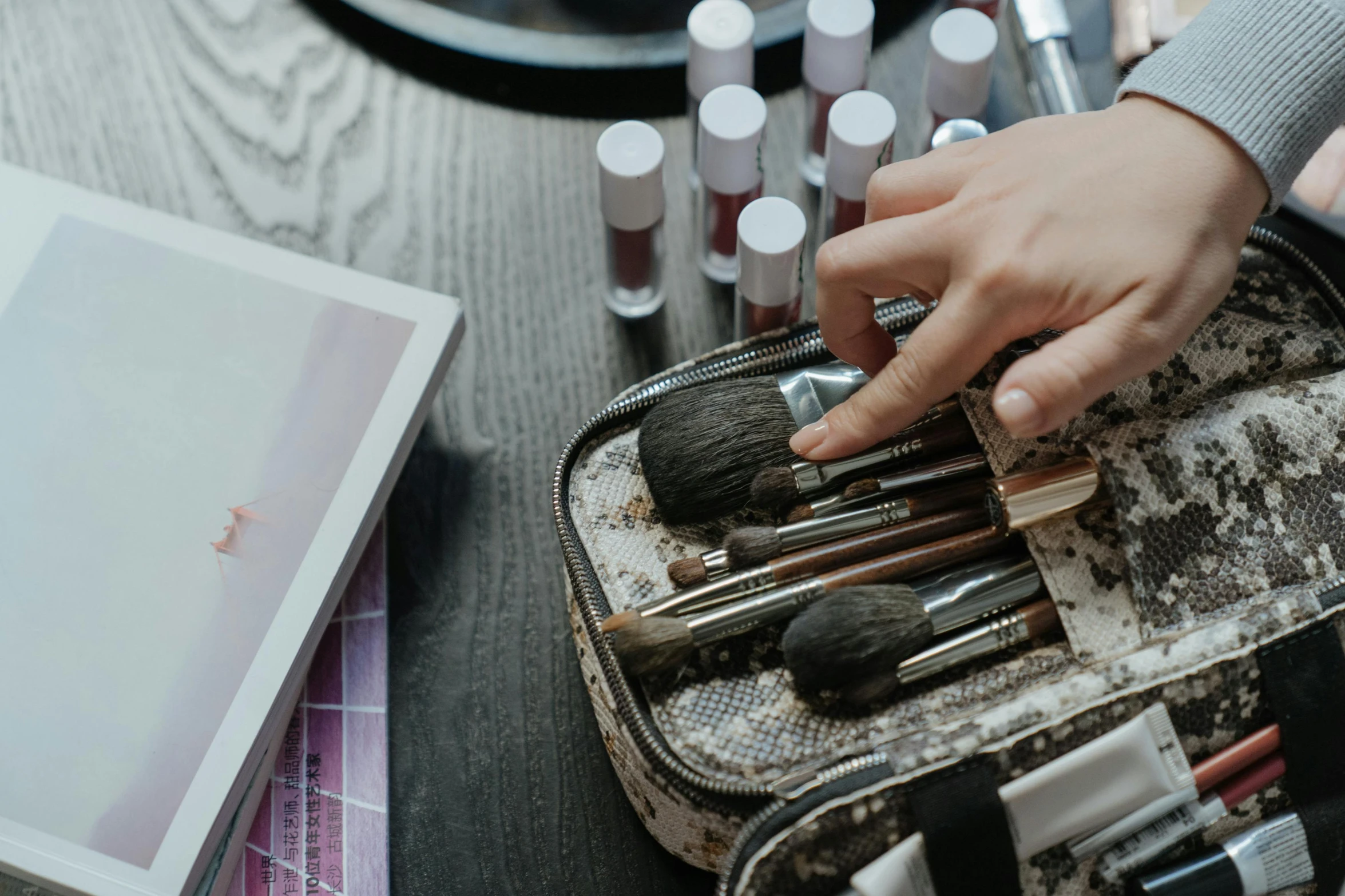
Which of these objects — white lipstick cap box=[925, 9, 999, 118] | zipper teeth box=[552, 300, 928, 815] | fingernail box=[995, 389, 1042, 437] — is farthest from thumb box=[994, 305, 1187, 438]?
white lipstick cap box=[925, 9, 999, 118]

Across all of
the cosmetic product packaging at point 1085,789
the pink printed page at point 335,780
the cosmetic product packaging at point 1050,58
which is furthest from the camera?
the cosmetic product packaging at point 1050,58

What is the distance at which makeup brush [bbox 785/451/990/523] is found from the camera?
0.46m

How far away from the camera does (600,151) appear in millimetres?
529

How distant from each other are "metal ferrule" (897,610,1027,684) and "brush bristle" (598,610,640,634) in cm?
11

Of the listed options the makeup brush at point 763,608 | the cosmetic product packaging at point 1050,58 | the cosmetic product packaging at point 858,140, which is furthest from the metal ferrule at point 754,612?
the cosmetic product packaging at point 1050,58

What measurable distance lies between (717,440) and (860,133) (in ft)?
0.59

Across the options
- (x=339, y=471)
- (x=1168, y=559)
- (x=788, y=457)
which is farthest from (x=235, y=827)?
(x=1168, y=559)

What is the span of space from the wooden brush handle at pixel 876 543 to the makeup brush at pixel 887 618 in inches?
0.7

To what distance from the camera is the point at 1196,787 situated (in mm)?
411

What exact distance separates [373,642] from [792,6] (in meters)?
0.43

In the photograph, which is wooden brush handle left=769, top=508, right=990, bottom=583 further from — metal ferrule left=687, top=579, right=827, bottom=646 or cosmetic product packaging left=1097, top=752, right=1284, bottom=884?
cosmetic product packaging left=1097, top=752, right=1284, bottom=884

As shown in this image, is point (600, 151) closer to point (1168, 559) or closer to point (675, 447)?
point (675, 447)

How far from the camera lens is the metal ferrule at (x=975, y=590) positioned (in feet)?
1.44

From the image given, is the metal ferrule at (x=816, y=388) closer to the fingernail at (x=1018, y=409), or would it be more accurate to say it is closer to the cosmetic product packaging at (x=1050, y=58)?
the fingernail at (x=1018, y=409)
